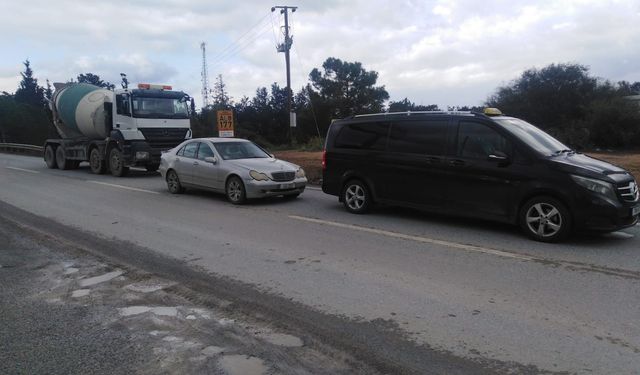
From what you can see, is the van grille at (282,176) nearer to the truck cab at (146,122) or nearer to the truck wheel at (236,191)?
the truck wheel at (236,191)

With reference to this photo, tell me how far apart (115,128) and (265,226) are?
11661 millimetres

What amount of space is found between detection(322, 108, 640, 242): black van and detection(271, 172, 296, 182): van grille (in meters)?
1.39

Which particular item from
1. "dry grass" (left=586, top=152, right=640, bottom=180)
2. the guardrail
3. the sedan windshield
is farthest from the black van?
the guardrail

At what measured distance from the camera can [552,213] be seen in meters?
7.20

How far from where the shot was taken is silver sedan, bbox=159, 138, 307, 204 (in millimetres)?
11195

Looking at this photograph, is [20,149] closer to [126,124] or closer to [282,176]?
[126,124]

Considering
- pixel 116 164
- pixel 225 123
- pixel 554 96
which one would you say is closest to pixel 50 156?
pixel 116 164

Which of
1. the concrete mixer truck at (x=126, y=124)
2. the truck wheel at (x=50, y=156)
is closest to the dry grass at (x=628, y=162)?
the concrete mixer truck at (x=126, y=124)

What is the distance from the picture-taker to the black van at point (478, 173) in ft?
23.1

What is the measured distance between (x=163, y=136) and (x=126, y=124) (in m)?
1.28

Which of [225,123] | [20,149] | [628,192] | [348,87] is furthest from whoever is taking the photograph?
[348,87]

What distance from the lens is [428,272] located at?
19.5 feet

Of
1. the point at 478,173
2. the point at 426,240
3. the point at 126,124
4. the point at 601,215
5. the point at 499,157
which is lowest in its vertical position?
the point at 426,240

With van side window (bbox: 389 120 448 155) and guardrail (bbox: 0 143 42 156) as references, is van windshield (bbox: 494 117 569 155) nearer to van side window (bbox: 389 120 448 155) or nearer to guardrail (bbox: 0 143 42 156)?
van side window (bbox: 389 120 448 155)
